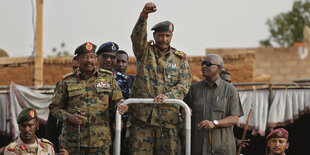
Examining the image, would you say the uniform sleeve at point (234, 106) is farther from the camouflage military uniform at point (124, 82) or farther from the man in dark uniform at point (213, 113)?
the camouflage military uniform at point (124, 82)

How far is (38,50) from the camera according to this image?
520 inches

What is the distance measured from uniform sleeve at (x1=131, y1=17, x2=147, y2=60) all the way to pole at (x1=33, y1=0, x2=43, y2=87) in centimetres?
856

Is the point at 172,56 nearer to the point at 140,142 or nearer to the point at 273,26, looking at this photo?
the point at 140,142

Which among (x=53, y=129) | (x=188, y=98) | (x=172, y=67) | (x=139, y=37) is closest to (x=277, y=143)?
(x=188, y=98)

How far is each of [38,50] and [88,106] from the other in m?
8.66

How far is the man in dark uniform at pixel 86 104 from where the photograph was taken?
4953mm

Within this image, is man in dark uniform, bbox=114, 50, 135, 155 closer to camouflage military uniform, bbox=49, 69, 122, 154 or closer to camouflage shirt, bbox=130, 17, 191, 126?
camouflage military uniform, bbox=49, 69, 122, 154

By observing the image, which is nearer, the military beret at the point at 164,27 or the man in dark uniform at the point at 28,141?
the man in dark uniform at the point at 28,141

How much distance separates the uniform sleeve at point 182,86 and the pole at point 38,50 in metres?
8.59

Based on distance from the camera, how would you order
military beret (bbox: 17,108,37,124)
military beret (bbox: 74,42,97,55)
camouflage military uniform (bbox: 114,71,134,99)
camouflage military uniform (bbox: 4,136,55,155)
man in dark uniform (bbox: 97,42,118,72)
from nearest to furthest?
camouflage military uniform (bbox: 4,136,55,155), military beret (bbox: 17,108,37,124), military beret (bbox: 74,42,97,55), camouflage military uniform (bbox: 114,71,134,99), man in dark uniform (bbox: 97,42,118,72)

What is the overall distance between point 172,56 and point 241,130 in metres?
5.49

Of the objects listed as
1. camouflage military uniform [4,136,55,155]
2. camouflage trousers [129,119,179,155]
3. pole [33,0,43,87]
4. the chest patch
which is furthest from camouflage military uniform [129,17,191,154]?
pole [33,0,43,87]

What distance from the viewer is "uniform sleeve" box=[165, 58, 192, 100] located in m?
4.87

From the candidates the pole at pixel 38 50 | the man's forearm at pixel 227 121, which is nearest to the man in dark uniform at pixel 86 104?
the man's forearm at pixel 227 121
